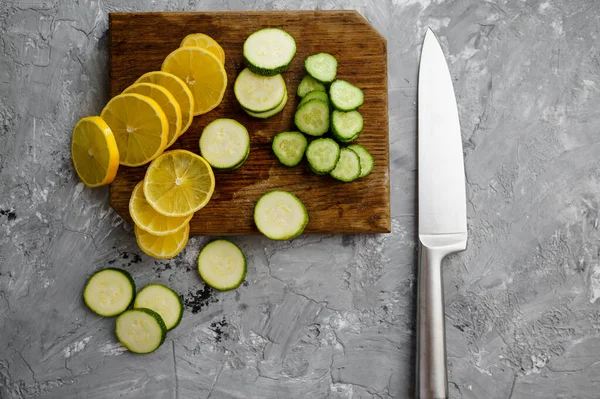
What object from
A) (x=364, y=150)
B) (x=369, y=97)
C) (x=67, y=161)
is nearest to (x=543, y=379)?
(x=364, y=150)

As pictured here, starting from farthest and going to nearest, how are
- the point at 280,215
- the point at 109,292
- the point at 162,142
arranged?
1. the point at 109,292
2. the point at 280,215
3. the point at 162,142

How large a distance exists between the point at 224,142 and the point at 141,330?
36.7 inches

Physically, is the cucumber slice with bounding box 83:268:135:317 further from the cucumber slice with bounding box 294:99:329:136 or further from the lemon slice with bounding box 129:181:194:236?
the cucumber slice with bounding box 294:99:329:136

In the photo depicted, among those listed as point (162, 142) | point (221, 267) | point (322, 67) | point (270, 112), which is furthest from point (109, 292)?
point (322, 67)

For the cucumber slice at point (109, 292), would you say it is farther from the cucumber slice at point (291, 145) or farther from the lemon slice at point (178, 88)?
the cucumber slice at point (291, 145)

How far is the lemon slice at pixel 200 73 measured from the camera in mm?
2266

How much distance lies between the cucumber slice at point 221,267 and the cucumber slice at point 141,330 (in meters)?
0.29

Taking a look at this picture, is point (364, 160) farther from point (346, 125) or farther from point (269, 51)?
point (269, 51)

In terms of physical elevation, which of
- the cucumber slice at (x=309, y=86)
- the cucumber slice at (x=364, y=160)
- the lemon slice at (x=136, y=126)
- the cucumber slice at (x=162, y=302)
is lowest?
the cucumber slice at (x=162, y=302)

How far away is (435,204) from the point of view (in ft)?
7.73

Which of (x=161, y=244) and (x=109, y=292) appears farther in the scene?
(x=109, y=292)

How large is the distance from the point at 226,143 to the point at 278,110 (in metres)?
0.28

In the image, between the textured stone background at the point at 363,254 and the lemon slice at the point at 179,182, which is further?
the textured stone background at the point at 363,254

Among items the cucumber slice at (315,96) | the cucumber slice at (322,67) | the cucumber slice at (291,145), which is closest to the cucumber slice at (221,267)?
the cucumber slice at (291,145)
